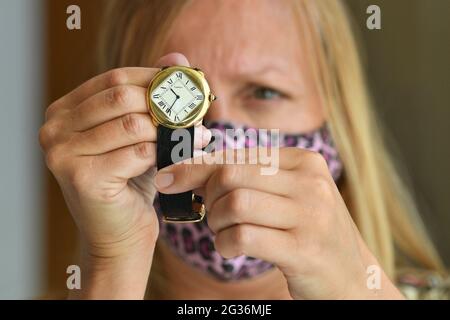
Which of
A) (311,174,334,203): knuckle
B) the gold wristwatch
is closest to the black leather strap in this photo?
the gold wristwatch

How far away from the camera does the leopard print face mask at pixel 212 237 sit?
0.72 meters

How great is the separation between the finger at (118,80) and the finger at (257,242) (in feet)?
0.48

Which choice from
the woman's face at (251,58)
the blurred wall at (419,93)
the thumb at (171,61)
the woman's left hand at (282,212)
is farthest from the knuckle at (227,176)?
the blurred wall at (419,93)

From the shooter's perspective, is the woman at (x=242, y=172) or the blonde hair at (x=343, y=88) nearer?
the woman at (x=242, y=172)

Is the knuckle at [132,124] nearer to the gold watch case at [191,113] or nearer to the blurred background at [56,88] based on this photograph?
the gold watch case at [191,113]

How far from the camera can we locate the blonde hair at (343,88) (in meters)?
0.75

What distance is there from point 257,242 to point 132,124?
15cm

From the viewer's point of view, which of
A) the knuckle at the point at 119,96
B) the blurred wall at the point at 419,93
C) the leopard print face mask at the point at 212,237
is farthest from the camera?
the blurred wall at the point at 419,93

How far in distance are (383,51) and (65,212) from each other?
1.54 ft

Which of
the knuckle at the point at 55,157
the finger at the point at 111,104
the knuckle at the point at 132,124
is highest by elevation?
the finger at the point at 111,104

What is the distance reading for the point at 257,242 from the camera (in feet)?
1.82

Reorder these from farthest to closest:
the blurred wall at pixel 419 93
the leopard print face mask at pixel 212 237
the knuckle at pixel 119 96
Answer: the blurred wall at pixel 419 93, the leopard print face mask at pixel 212 237, the knuckle at pixel 119 96

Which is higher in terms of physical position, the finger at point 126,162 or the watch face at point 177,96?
the watch face at point 177,96
